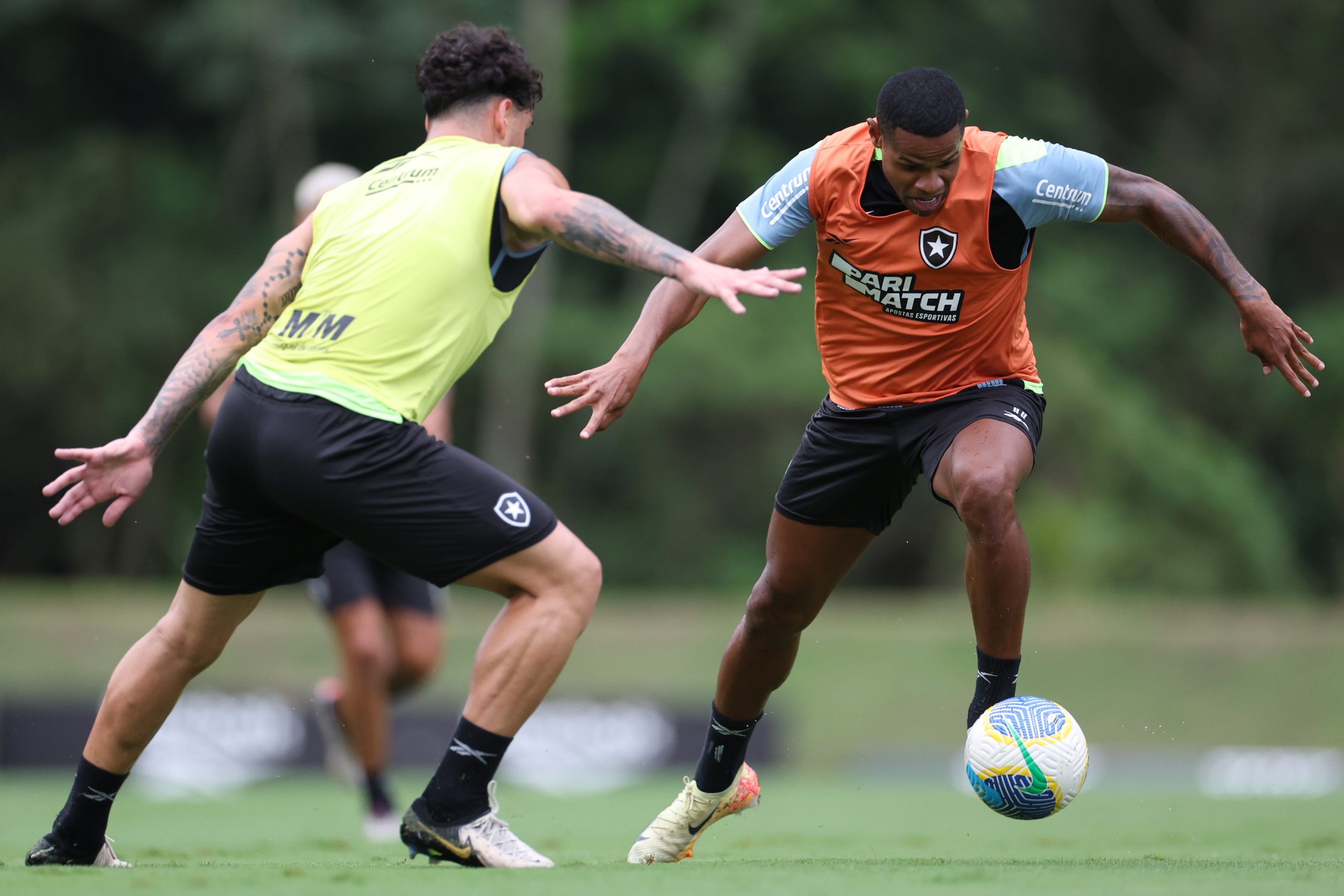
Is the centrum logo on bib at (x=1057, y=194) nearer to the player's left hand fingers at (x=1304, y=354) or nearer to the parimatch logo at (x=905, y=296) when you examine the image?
the parimatch logo at (x=905, y=296)

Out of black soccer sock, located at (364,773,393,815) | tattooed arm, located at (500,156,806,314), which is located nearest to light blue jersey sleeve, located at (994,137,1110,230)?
tattooed arm, located at (500,156,806,314)

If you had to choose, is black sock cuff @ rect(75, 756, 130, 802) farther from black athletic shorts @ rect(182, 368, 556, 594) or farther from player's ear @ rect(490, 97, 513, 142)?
player's ear @ rect(490, 97, 513, 142)

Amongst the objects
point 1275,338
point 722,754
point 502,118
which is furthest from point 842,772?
point 502,118

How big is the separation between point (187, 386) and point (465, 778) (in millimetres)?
1417

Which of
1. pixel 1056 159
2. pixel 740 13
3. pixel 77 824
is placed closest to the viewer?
pixel 77 824

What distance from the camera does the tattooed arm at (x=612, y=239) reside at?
4.20m

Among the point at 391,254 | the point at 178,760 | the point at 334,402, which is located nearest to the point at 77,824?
the point at 334,402

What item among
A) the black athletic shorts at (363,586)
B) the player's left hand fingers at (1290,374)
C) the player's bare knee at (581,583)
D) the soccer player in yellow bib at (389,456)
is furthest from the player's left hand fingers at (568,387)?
the black athletic shorts at (363,586)

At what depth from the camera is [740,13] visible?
22.4 m

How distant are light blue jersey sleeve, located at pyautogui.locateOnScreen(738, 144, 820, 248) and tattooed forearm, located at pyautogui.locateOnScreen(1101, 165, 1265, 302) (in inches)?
38.5

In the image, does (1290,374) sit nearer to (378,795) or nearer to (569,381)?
(569,381)

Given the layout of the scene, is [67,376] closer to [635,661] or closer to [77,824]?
[635,661]

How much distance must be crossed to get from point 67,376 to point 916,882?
17982 mm

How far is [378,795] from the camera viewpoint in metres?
7.26
